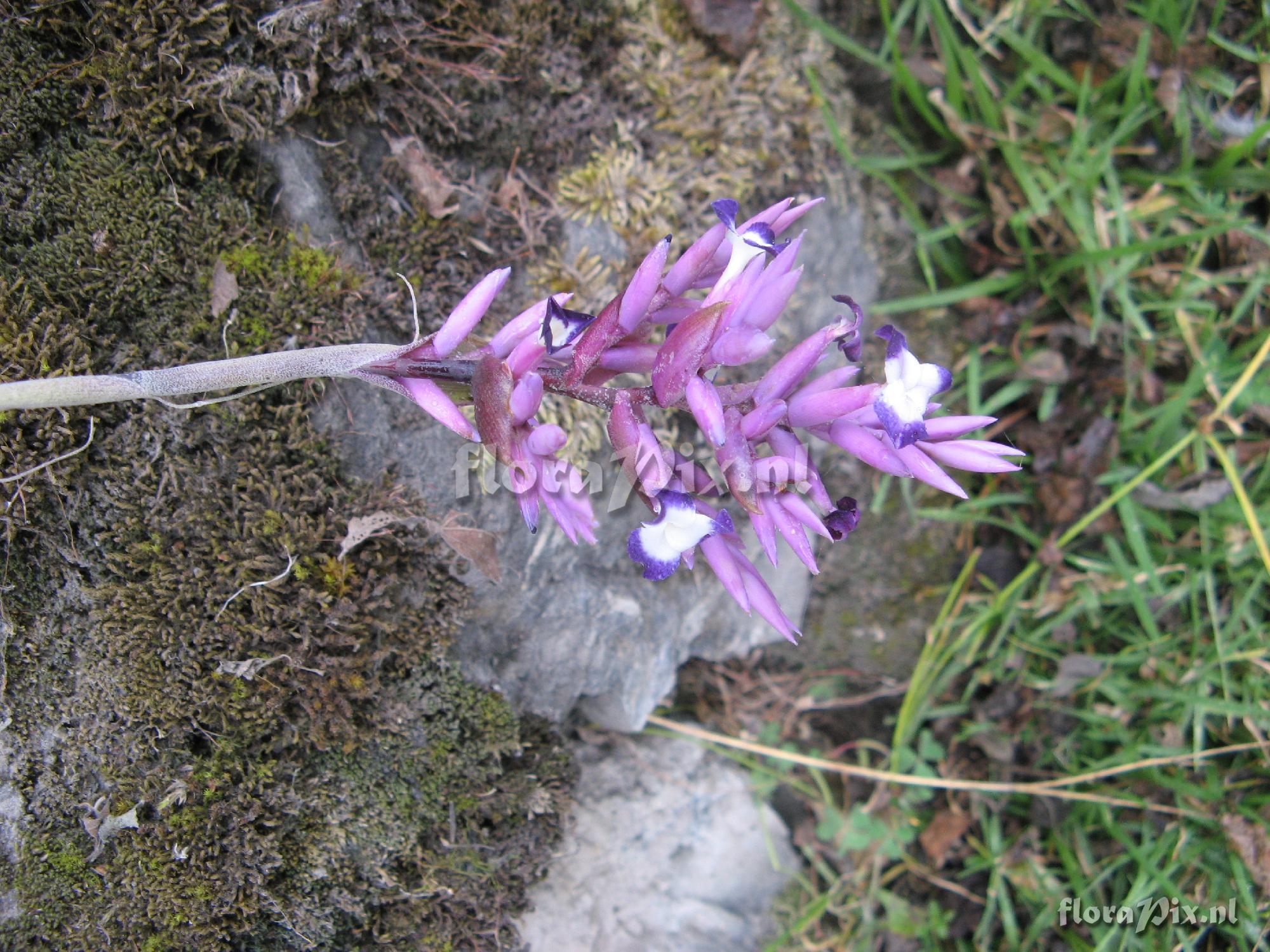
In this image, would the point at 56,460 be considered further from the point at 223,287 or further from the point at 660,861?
the point at 660,861

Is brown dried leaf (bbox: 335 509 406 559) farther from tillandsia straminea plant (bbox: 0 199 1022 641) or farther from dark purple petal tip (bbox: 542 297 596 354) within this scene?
dark purple petal tip (bbox: 542 297 596 354)


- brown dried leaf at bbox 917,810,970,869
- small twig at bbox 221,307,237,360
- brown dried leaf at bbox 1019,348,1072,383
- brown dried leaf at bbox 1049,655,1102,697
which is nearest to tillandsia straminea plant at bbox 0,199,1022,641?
small twig at bbox 221,307,237,360

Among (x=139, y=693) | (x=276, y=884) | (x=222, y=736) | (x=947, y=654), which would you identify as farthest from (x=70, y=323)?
(x=947, y=654)

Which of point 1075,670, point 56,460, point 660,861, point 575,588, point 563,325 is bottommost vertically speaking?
point 660,861

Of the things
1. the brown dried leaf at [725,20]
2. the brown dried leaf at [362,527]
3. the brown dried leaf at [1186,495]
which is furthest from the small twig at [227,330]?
the brown dried leaf at [1186,495]

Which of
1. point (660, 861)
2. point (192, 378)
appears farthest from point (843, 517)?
point (660, 861)

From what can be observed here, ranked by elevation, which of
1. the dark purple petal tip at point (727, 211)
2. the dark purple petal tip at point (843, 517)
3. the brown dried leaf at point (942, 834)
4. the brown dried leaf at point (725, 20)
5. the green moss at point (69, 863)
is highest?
the brown dried leaf at point (725, 20)

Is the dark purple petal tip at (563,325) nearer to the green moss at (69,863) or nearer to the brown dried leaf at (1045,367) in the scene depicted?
the green moss at (69,863)
